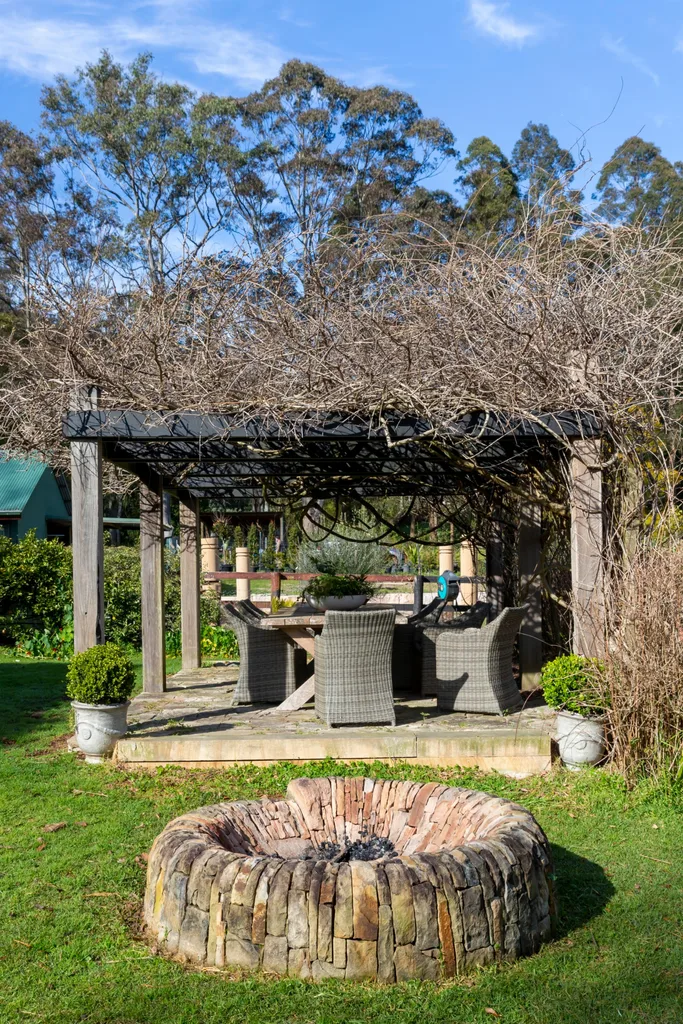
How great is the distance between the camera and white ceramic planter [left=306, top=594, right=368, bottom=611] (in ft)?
21.9

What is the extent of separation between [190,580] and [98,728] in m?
3.55

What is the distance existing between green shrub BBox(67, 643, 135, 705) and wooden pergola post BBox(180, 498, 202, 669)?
11.1 feet

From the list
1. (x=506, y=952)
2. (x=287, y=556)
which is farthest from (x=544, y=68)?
(x=287, y=556)

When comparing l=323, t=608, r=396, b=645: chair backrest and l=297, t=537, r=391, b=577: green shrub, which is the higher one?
l=297, t=537, r=391, b=577: green shrub

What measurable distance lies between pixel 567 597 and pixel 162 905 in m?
5.24

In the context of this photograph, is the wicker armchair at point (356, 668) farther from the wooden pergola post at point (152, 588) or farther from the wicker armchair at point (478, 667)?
the wooden pergola post at point (152, 588)

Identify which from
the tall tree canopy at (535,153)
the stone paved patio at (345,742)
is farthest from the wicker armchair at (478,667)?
the tall tree canopy at (535,153)

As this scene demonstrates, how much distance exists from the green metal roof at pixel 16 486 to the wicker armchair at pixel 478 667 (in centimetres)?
1380

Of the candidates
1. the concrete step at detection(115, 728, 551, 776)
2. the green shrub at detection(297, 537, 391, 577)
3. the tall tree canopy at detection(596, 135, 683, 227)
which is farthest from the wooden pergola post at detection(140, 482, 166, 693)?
the tall tree canopy at detection(596, 135, 683, 227)

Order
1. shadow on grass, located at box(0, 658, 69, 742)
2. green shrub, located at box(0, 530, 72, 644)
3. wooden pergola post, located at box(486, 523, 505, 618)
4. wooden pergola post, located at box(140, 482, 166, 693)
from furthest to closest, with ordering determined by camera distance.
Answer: green shrub, located at box(0, 530, 72, 644)
wooden pergola post, located at box(486, 523, 505, 618)
wooden pergola post, located at box(140, 482, 166, 693)
shadow on grass, located at box(0, 658, 69, 742)

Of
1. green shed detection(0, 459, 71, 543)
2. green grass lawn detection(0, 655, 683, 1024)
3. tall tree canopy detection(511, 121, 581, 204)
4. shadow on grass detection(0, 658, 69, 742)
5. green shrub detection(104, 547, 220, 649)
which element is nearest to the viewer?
green grass lawn detection(0, 655, 683, 1024)

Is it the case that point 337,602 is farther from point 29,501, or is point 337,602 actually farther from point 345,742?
point 29,501

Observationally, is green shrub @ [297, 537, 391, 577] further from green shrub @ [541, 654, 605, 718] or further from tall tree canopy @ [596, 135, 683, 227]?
tall tree canopy @ [596, 135, 683, 227]

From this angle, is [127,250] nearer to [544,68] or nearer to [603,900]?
[544,68]
